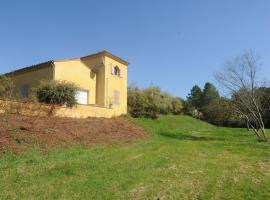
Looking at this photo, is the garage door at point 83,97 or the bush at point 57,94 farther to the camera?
the garage door at point 83,97

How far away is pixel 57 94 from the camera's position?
21812 millimetres

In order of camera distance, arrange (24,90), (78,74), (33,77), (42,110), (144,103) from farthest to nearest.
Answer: (144,103)
(78,74)
(24,90)
(33,77)
(42,110)

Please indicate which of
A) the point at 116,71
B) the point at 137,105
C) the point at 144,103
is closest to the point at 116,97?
the point at 116,71

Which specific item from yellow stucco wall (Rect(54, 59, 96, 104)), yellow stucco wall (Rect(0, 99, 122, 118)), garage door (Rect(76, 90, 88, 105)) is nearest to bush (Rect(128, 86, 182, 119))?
yellow stucco wall (Rect(54, 59, 96, 104))

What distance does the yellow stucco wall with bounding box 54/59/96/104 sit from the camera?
1020 inches

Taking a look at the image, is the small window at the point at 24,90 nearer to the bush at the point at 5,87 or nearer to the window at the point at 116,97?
the bush at the point at 5,87

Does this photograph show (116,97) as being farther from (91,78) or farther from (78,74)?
(78,74)

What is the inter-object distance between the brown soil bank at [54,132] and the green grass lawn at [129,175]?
86cm

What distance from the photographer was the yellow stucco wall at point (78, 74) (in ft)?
85.0

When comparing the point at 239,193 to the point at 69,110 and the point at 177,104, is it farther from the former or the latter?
the point at 177,104

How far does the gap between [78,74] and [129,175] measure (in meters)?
17.8

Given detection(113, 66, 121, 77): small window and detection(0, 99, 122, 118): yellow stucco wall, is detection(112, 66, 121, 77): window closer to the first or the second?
detection(113, 66, 121, 77): small window

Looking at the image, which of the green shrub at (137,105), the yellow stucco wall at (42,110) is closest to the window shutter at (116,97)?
the green shrub at (137,105)

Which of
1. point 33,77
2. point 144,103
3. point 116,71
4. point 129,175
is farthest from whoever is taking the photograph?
point 144,103
